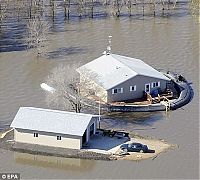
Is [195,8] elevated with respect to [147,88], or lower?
elevated

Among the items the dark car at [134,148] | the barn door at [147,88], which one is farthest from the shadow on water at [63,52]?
the dark car at [134,148]

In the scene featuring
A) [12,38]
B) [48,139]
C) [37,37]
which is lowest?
[48,139]

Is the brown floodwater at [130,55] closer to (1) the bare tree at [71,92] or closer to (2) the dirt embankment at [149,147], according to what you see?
(2) the dirt embankment at [149,147]

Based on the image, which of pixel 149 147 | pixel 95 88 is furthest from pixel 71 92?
pixel 149 147

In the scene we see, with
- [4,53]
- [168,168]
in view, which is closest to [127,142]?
[168,168]

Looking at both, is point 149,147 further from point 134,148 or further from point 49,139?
point 49,139

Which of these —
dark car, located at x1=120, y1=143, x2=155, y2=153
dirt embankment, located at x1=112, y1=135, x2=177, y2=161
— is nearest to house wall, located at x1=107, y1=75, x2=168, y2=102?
dirt embankment, located at x1=112, y1=135, x2=177, y2=161

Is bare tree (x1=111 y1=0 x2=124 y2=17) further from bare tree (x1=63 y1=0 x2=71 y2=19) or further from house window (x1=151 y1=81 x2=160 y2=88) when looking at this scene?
house window (x1=151 y1=81 x2=160 y2=88)
